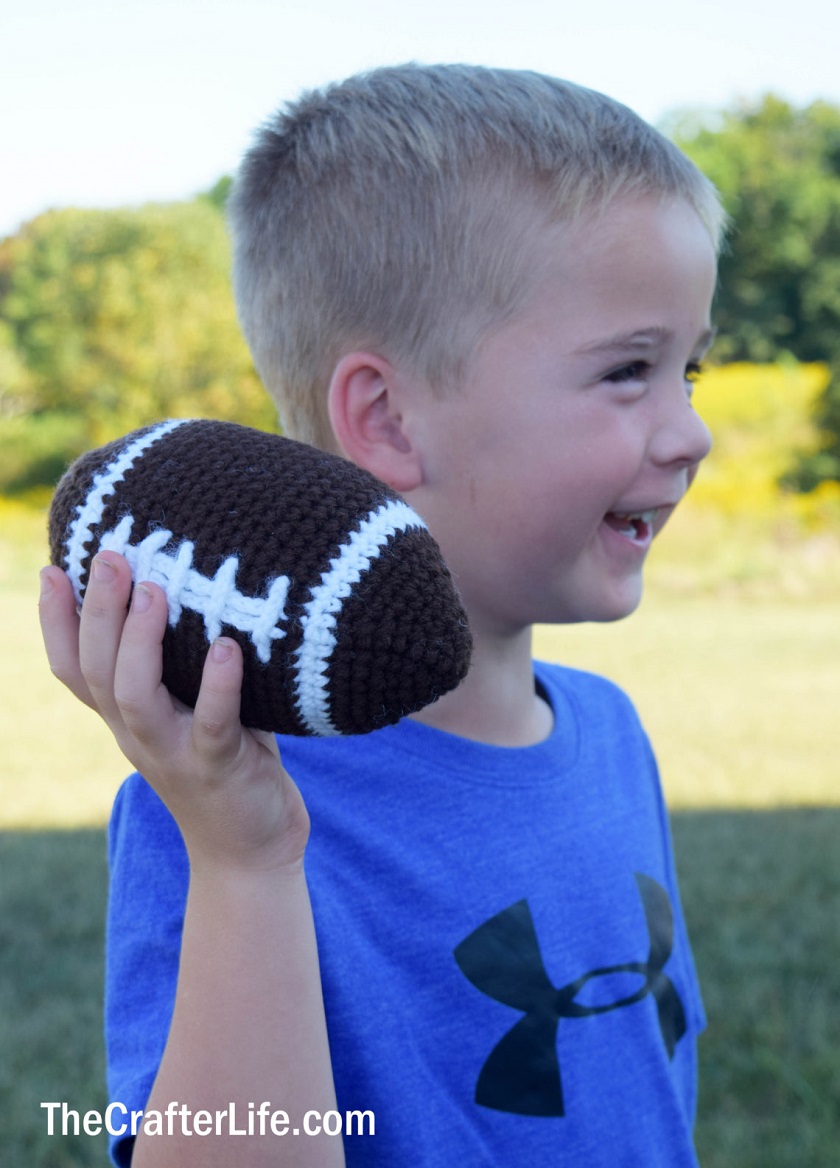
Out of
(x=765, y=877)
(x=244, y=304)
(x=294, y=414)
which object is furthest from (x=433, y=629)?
(x=765, y=877)

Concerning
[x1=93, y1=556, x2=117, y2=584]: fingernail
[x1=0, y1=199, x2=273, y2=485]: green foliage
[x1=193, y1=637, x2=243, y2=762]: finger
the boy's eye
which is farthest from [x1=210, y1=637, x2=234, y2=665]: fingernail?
[x1=0, y1=199, x2=273, y2=485]: green foliage

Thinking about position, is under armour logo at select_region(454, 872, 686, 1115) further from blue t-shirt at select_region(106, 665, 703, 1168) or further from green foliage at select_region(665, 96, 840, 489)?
green foliage at select_region(665, 96, 840, 489)

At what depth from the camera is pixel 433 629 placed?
3.05ft

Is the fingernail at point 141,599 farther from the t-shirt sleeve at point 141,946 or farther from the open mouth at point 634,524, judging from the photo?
the open mouth at point 634,524

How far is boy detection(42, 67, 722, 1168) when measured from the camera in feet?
4.13

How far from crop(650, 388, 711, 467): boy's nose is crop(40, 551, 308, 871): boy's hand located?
68 cm

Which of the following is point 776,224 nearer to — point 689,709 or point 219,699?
→ point 689,709

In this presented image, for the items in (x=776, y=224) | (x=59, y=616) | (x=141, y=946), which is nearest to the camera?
(x=59, y=616)

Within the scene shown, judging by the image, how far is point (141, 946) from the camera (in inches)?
Answer: 46.6

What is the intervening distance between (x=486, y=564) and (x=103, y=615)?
630 mm

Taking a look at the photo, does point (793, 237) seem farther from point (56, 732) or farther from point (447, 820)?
point (447, 820)

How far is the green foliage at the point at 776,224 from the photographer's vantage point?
35.7m

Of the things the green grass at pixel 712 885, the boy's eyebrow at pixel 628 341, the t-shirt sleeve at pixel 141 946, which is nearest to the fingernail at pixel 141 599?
the t-shirt sleeve at pixel 141 946

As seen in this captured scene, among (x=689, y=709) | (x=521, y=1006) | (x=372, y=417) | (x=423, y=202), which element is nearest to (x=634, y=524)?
(x=372, y=417)
